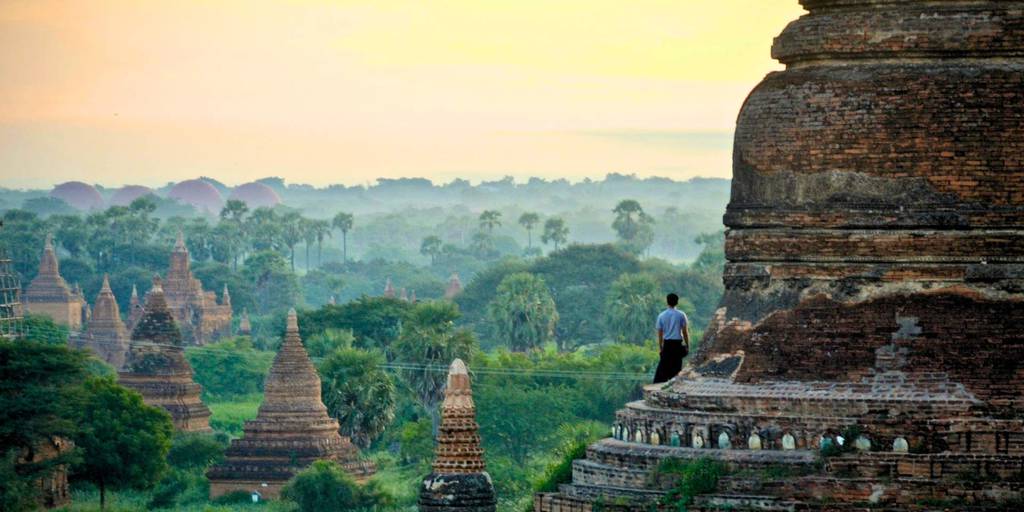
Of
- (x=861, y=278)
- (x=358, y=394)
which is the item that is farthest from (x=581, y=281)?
(x=861, y=278)

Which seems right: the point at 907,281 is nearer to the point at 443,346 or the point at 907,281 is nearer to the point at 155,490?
the point at 155,490

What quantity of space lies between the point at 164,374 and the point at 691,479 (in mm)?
66426

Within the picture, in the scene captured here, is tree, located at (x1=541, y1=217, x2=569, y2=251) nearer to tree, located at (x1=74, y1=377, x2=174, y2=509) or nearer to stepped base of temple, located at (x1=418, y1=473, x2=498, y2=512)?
tree, located at (x1=74, y1=377, x2=174, y2=509)

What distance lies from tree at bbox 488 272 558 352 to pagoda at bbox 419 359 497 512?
79838mm

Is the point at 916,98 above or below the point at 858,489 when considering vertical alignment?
above

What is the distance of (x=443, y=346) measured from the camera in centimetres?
8738

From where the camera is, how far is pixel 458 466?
3020 centimetres

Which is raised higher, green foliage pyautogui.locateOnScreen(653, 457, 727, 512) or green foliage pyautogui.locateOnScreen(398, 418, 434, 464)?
green foliage pyautogui.locateOnScreen(653, 457, 727, 512)

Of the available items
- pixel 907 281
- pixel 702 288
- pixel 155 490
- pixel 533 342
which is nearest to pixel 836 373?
pixel 907 281

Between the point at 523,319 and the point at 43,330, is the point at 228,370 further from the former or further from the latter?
the point at 523,319

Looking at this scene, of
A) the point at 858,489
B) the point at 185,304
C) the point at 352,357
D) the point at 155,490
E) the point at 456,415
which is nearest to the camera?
the point at 858,489

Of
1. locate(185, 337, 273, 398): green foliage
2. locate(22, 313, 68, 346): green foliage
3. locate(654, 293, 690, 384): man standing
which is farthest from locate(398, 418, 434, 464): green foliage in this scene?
locate(654, 293, 690, 384): man standing

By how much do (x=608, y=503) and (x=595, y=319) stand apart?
321 feet

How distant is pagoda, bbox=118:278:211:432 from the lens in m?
92.2
